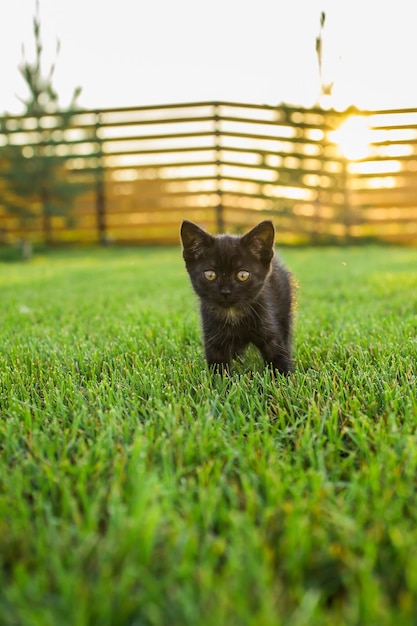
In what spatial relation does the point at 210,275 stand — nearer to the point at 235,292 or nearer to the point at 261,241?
the point at 235,292

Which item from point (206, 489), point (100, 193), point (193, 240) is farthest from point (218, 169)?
point (206, 489)

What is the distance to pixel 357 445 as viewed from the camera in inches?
55.0

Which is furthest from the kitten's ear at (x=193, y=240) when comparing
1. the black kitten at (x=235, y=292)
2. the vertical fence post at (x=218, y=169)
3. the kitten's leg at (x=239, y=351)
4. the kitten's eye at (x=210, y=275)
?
the vertical fence post at (x=218, y=169)

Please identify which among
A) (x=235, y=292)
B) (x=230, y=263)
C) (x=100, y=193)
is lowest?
(x=235, y=292)

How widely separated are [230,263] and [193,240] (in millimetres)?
207

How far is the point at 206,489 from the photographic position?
1.17m

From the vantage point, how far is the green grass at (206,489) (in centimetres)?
85

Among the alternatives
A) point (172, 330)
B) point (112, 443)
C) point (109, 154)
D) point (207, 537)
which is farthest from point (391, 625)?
point (109, 154)

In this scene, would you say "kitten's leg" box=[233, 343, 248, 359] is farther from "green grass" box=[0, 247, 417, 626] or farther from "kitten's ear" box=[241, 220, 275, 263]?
"kitten's ear" box=[241, 220, 275, 263]

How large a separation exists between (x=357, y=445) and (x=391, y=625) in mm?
624

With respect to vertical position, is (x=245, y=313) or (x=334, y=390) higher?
(x=245, y=313)

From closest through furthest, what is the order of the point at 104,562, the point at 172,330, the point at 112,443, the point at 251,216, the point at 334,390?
1. the point at 104,562
2. the point at 112,443
3. the point at 334,390
4. the point at 172,330
5. the point at 251,216

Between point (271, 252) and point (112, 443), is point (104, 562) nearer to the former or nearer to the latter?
point (112, 443)

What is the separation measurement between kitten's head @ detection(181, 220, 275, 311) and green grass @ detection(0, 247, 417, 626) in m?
0.30
